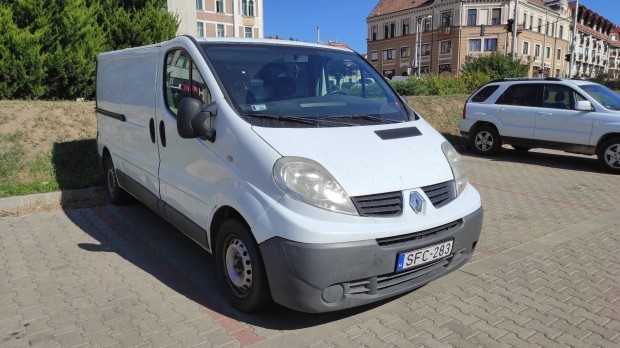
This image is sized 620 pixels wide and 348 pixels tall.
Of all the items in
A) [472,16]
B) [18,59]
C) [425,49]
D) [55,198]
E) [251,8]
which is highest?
[251,8]

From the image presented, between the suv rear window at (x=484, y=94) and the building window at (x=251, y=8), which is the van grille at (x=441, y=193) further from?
the building window at (x=251, y=8)

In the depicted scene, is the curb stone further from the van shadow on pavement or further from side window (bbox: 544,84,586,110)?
side window (bbox: 544,84,586,110)

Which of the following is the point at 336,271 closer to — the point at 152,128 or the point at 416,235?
the point at 416,235

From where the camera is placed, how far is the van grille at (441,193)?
3241 mm

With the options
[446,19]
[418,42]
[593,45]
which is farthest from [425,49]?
[593,45]

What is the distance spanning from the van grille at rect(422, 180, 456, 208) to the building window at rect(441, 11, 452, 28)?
6730cm

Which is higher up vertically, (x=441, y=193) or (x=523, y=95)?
(x=523, y=95)

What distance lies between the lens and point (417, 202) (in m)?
3.12

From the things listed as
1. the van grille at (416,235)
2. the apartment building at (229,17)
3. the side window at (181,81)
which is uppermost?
the apartment building at (229,17)

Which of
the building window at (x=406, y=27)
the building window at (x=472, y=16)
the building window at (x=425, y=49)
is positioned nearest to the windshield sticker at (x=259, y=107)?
the building window at (x=472, y=16)

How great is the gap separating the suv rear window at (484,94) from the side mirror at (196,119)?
9.32 metres

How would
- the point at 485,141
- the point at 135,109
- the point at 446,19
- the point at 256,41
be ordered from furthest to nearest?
the point at 446,19, the point at 485,141, the point at 135,109, the point at 256,41

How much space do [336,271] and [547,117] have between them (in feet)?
28.9

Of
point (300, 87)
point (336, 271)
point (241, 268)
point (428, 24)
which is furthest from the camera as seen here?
point (428, 24)
